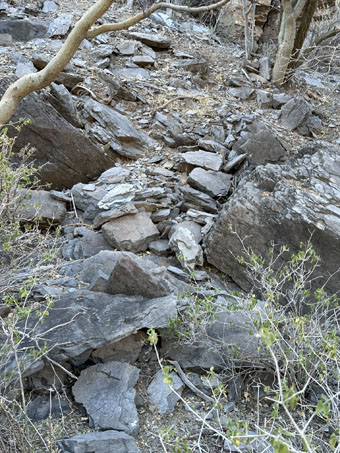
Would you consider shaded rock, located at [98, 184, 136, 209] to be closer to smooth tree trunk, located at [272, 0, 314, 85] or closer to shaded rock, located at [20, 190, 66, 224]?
shaded rock, located at [20, 190, 66, 224]

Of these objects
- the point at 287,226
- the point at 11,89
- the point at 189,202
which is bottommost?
A: the point at 189,202

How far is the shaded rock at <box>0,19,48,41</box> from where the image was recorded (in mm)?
7922

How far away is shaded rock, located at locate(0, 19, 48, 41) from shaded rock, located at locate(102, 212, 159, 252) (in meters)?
5.25

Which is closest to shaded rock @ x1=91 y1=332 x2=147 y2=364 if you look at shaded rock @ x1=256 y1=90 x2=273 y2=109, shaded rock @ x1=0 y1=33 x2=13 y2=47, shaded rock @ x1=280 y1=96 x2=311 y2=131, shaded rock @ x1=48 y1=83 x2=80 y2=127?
shaded rock @ x1=48 y1=83 x2=80 y2=127

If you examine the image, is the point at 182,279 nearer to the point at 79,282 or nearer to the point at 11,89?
the point at 79,282

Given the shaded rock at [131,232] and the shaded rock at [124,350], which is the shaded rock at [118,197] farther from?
the shaded rock at [124,350]

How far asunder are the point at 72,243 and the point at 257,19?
10.9 metres

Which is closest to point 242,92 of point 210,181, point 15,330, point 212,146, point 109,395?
point 212,146

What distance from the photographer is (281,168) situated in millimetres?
4777

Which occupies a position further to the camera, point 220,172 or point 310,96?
point 310,96

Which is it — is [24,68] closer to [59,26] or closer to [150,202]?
[59,26]

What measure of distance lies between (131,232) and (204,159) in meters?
1.82

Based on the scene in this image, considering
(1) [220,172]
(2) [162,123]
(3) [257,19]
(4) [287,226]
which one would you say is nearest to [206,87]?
(2) [162,123]

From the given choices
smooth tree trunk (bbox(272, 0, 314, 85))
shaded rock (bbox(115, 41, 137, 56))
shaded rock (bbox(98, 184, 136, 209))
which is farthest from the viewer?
shaded rock (bbox(115, 41, 137, 56))
